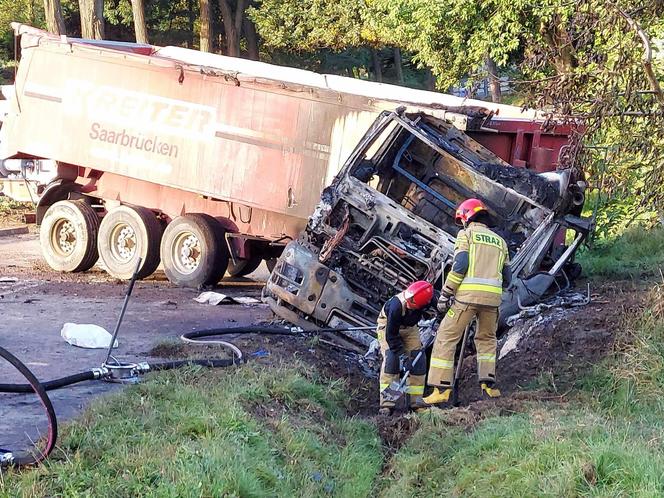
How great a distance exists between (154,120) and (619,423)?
27.2ft

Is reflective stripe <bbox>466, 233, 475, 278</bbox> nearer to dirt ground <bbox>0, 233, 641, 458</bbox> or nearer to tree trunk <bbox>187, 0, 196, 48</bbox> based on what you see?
dirt ground <bbox>0, 233, 641, 458</bbox>

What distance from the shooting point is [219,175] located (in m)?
12.0

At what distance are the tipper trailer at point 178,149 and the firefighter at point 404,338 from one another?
12.2ft

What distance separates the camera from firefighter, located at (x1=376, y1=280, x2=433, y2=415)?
6.97 m

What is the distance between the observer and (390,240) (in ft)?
28.1

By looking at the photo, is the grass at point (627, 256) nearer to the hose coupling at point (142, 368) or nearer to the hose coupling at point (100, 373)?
the hose coupling at point (142, 368)

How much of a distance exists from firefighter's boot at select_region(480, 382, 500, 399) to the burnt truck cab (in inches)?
51.9

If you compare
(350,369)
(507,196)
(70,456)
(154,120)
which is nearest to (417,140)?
(507,196)

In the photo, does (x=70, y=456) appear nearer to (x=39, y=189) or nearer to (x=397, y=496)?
(x=397, y=496)

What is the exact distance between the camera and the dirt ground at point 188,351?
6.44m

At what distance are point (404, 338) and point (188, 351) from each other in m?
1.82

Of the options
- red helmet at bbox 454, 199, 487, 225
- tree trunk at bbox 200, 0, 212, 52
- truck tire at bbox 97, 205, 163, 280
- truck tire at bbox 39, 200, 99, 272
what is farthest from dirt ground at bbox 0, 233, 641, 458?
tree trunk at bbox 200, 0, 212, 52

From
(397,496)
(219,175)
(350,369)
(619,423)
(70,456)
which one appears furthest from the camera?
(219,175)

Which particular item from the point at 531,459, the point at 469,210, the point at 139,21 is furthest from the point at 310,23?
the point at 531,459
